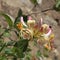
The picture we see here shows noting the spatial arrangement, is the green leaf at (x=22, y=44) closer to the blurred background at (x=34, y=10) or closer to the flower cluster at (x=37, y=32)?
the flower cluster at (x=37, y=32)

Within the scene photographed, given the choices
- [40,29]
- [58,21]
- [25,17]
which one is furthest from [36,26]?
[58,21]

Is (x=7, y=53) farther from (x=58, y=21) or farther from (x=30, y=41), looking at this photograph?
(x=58, y=21)

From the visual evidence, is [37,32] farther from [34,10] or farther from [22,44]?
[34,10]

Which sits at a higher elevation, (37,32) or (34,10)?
(37,32)

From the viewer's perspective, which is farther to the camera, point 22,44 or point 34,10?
point 34,10

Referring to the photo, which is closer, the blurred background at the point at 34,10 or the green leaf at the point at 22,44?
the green leaf at the point at 22,44

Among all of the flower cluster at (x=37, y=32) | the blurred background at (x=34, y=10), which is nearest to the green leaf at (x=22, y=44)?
the flower cluster at (x=37, y=32)

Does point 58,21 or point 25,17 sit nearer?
point 25,17

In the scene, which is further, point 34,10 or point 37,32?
point 34,10

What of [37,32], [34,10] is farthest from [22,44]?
[34,10]

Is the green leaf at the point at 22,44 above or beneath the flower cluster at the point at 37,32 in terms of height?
beneath

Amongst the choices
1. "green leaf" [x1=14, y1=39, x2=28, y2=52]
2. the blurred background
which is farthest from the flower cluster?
the blurred background
